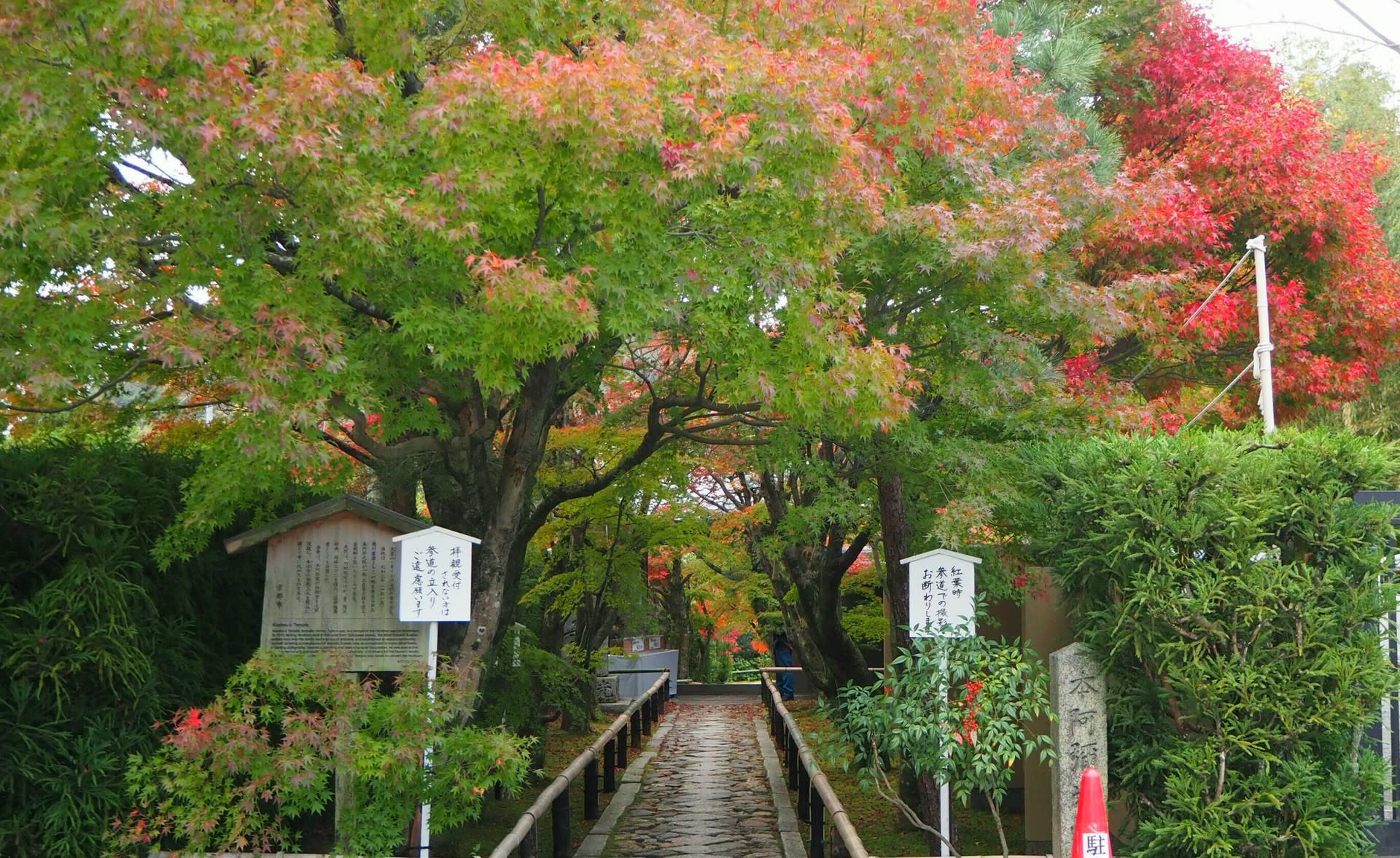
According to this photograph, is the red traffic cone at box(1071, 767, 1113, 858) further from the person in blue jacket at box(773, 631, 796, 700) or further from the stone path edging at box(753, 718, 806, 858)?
the person in blue jacket at box(773, 631, 796, 700)

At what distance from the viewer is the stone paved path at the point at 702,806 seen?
37.5 ft

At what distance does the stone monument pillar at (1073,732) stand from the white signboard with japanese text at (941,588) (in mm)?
814

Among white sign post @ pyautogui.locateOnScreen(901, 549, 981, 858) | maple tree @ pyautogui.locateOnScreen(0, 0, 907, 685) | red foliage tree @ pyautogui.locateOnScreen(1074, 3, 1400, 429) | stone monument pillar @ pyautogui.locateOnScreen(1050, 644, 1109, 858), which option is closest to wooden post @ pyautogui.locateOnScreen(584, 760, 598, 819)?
maple tree @ pyautogui.locateOnScreen(0, 0, 907, 685)

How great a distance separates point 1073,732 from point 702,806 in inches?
296

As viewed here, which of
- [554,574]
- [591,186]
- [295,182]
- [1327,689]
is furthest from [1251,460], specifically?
[554,574]

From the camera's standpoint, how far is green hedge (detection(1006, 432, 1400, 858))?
266 inches

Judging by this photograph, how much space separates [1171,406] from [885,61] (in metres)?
7.22

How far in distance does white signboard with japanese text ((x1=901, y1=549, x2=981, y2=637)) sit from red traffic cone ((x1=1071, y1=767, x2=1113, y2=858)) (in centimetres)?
242

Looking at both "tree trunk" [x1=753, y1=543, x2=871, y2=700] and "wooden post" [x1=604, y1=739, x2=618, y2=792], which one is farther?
"tree trunk" [x1=753, y1=543, x2=871, y2=700]

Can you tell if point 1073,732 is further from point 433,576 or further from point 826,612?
point 826,612

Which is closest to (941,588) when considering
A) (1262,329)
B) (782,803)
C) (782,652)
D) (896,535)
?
(896,535)

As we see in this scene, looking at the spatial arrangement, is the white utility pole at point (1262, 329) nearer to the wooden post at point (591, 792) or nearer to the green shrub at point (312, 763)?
the wooden post at point (591, 792)

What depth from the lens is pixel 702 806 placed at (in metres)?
14.0

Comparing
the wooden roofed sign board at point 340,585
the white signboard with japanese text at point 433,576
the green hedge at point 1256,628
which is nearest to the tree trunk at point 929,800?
the green hedge at point 1256,628
